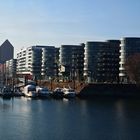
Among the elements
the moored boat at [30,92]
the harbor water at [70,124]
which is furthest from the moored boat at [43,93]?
the harbor water at [70,124]

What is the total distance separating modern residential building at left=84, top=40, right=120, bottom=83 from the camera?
15688cm

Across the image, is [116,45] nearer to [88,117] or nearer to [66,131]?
[88,117]

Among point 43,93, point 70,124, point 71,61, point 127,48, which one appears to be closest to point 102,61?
point 127,48

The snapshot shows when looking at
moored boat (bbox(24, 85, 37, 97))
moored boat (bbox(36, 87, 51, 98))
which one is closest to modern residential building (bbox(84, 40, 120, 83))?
moored boat (bbox(24, 85, 37, 97))

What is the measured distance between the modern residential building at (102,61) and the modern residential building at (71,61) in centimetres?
500

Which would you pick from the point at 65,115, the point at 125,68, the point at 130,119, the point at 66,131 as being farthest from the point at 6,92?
the point at 66,131

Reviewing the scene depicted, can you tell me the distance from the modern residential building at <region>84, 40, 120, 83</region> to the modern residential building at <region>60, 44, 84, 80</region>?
16.4 feet

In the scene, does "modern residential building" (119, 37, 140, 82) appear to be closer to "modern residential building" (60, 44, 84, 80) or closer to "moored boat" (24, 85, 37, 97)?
"modern residential building" (60, 44, 84, 80)

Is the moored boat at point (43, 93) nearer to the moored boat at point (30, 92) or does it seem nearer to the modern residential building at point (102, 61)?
the moored boat at point (30, 92)

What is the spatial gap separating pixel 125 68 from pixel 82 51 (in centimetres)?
4162

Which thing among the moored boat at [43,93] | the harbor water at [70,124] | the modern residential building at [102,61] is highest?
the modern residential building at [102,61]

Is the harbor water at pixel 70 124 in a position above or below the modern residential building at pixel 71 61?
below

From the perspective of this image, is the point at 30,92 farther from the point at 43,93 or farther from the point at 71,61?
the point at 71,61

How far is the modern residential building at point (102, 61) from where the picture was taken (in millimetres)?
156875
